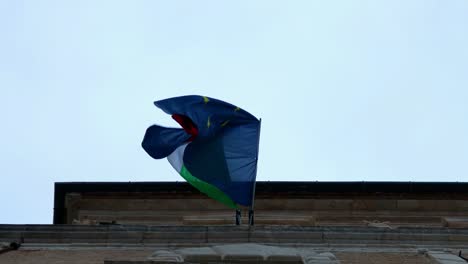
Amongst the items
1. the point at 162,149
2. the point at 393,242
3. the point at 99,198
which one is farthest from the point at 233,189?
the point at 99,198

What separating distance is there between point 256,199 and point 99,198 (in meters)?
3.41

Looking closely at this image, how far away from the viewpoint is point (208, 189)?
797 inches

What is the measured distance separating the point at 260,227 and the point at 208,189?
244 cm

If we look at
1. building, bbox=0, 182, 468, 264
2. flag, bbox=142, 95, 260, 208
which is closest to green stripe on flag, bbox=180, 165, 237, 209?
flag, bbox=142, 95, 260, 208

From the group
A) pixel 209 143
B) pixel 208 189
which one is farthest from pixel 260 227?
pixel 209 143

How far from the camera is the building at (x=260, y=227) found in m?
17.0

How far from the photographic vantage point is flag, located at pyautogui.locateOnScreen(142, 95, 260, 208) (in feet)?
66.5

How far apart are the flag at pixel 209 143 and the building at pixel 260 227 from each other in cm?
127

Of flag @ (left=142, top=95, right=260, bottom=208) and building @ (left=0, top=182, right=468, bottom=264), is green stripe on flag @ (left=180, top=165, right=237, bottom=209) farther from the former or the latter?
building @ (left=0, top=182, right=468, bottom=264)

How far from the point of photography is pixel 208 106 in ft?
70.3

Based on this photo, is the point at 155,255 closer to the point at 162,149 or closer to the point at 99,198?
the point at 162,149

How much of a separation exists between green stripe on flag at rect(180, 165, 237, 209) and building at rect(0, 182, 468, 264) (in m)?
0.72

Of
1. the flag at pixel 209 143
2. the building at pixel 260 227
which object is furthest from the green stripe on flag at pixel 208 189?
the building at pixel 260 227

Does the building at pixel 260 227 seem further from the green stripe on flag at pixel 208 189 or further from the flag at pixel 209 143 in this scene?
the flag at pixel 209 143
